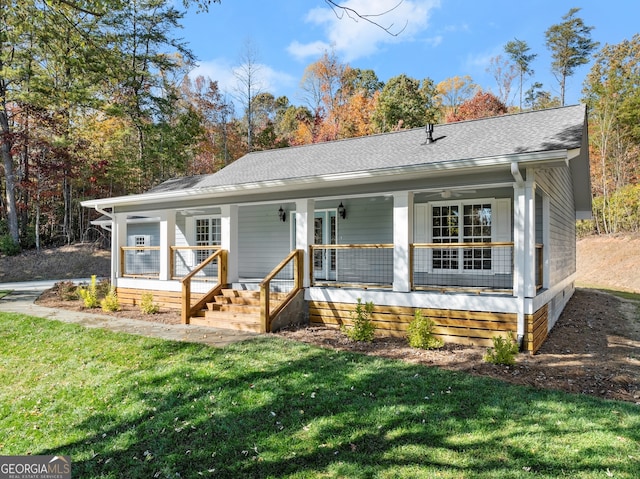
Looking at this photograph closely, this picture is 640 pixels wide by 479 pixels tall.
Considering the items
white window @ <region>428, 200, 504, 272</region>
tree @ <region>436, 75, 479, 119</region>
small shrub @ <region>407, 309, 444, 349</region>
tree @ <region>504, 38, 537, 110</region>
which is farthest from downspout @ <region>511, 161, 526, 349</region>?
tree @ <region>504, 38, 537, 110</region>

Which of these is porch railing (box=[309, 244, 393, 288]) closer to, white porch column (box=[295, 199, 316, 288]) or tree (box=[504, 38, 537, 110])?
white porch column (box=[295, 199, 316, 288])

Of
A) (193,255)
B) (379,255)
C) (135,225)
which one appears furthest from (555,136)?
(135,225)

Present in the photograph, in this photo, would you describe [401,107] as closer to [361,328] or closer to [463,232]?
[463,232]

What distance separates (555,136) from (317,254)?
619 cm

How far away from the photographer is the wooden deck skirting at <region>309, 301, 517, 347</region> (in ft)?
21.0

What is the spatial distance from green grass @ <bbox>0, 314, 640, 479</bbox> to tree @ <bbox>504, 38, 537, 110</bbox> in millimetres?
31222

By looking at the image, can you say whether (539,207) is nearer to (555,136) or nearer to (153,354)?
(555,136)

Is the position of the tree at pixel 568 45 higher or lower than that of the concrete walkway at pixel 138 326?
higher

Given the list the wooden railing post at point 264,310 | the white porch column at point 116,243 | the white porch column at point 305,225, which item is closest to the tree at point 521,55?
the white porch column at point 305,225

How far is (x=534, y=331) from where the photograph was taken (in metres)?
6.24

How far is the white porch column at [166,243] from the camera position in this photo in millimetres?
10414

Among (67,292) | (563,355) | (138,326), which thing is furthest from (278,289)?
(67,292)

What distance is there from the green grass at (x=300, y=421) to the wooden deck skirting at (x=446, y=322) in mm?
1567

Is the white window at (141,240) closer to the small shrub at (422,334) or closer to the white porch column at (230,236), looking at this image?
the white porch column at (230,236)
